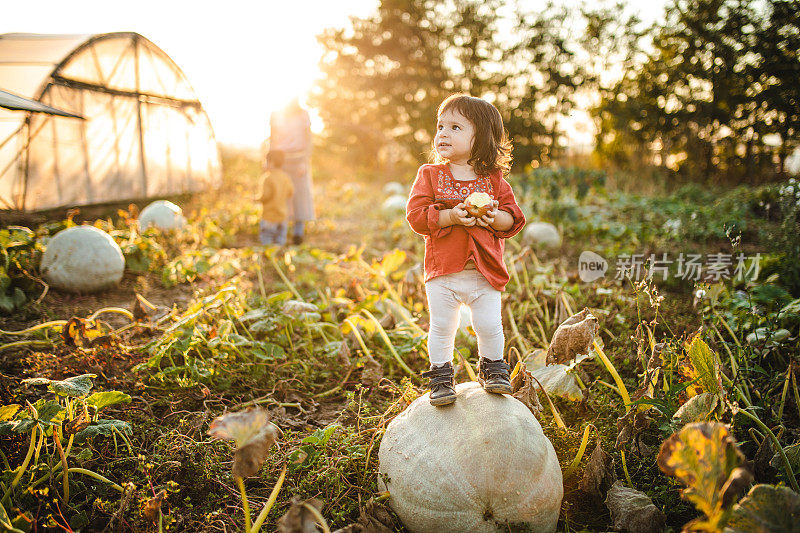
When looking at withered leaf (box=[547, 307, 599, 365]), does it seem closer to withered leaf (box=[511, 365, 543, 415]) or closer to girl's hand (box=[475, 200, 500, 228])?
withered leaf (box=[511, 365, 543, 415])

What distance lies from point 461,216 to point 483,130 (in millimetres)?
367

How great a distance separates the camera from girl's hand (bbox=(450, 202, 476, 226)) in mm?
1942

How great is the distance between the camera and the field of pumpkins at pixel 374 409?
5.71 feet

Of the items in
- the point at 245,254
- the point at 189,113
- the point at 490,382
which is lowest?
the point at 490,382

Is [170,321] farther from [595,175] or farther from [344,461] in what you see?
[595,175]

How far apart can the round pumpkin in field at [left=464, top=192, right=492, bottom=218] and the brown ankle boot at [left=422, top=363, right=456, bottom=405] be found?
0.65 m

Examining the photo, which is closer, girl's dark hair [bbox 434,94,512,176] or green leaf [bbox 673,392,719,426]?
green leaf [bbox 673,392,719,426]

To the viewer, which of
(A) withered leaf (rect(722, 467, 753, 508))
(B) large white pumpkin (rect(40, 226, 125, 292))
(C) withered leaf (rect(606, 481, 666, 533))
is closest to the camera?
(A) withered leaf (rect(722, 467, 753, 508))

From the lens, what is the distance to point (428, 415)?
2008 mm

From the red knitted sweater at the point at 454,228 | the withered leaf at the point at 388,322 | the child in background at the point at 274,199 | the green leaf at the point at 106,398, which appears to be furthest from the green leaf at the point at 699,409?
the child in background at the point at 274,199

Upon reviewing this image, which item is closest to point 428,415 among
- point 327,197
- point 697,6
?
point 327,197

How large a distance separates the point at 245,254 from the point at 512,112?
12505 millimetres

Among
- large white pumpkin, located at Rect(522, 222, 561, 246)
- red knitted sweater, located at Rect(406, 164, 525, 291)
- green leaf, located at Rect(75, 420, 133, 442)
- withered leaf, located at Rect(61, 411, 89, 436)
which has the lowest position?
green leaf, located at Rect(75, 420, 133, 442)

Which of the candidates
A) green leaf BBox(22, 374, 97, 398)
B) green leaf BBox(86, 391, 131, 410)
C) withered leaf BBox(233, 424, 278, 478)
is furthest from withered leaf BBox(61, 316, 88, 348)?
withered leaf BBox(233, 424, 278, 478)
